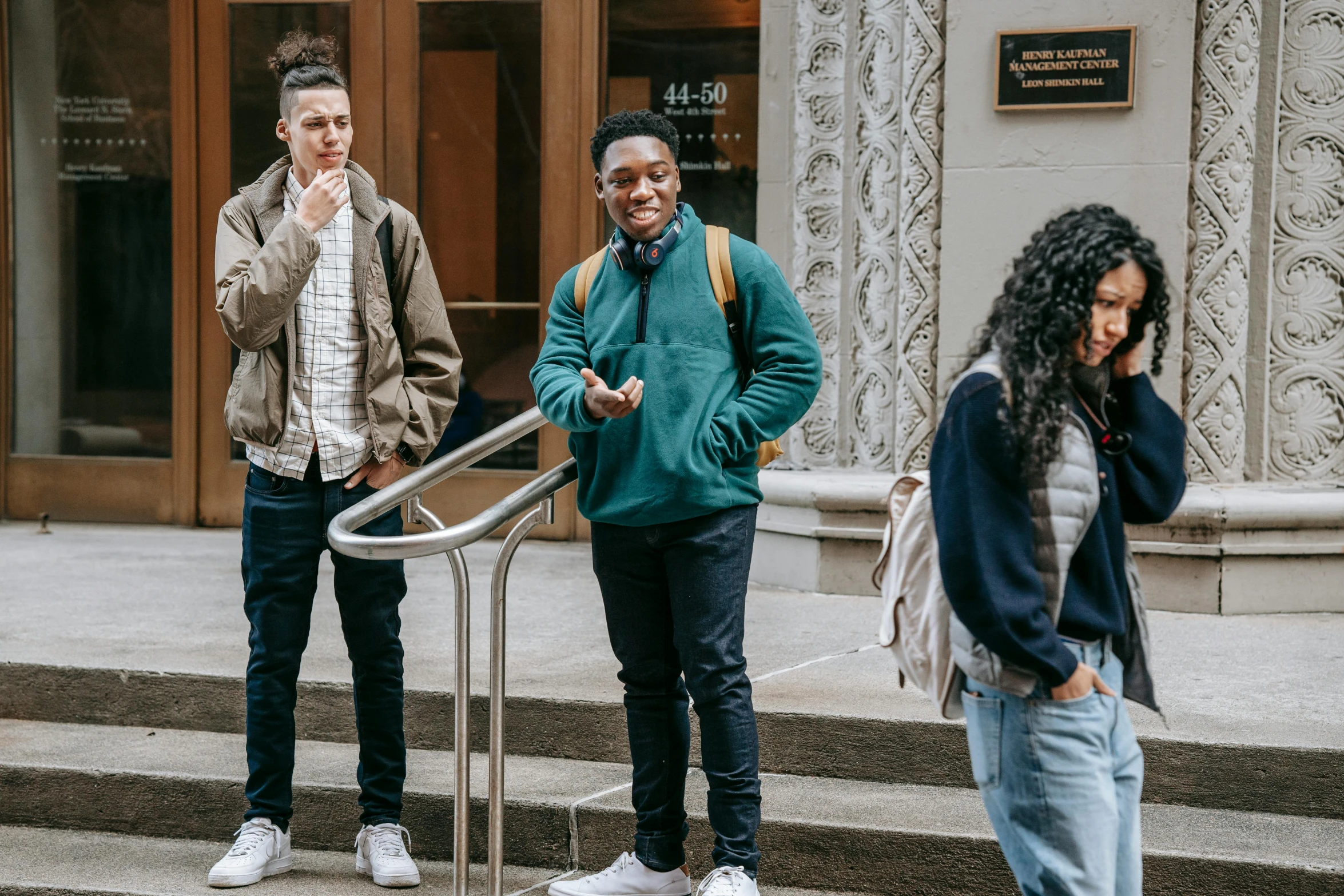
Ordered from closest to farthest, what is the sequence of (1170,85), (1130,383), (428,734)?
(1130,383), (428,734), (1170,85)

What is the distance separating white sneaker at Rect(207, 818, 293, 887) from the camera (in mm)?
3305

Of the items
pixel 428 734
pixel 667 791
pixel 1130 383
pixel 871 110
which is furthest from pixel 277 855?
pixel 871 110

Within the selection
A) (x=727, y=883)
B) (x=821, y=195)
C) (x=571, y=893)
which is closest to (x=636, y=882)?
(x=571, y=893)

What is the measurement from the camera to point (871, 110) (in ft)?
18.7

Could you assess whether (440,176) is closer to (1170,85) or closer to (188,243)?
(188,243)

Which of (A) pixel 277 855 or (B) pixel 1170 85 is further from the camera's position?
(B) pixel 1170 85

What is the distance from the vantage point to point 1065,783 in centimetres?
213

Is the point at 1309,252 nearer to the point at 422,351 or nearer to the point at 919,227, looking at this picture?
the point at 919,227

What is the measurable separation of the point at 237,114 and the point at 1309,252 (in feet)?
16.7

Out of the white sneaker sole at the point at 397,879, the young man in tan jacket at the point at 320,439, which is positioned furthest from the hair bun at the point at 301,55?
the white sneaker sole at the point at 397,879

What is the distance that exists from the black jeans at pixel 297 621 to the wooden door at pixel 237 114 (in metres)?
3.69

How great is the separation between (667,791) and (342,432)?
3.90 ft

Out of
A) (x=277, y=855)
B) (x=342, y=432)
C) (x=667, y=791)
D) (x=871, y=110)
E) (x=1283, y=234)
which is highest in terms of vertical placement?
(x=871, y=110)

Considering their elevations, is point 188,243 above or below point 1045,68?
below
